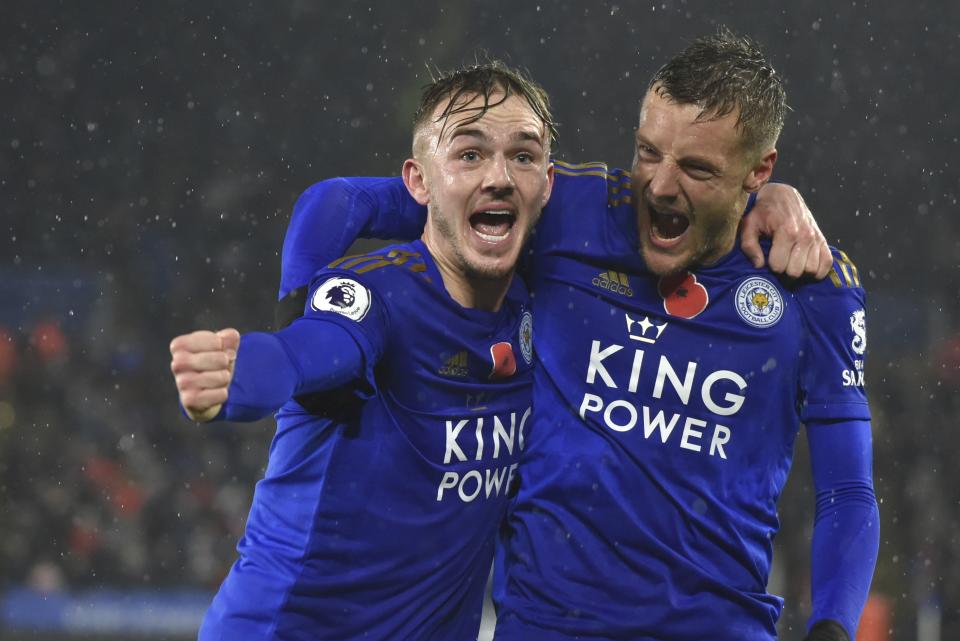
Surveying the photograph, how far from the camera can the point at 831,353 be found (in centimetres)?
229

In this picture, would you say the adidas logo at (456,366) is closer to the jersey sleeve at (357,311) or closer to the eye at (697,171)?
the jersey sleeve at (357,311)

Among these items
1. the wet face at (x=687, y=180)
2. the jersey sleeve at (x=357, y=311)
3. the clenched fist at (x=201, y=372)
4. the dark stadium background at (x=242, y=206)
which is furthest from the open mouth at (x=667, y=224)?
the dark stadium background at (x=242, y=206)

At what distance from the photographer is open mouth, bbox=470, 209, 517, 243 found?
2.23m

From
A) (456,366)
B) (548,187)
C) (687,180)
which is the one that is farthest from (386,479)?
(687,180)

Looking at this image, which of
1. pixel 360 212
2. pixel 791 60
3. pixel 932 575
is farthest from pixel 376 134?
pixel 360 212

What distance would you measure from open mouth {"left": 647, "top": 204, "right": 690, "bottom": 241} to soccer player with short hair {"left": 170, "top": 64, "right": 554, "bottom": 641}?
0.79ft

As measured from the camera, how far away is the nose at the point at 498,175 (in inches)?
87.6

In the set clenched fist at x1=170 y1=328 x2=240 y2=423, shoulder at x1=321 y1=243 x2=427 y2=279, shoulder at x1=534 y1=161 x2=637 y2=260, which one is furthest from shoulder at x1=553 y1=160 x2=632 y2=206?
clenched fist at x1=170 y1=328 x2=240 y2=423

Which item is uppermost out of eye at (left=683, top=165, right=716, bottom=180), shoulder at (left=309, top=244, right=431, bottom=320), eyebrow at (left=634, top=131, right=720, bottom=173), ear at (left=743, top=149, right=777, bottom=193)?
ear at (left=743, top=149, right=777, bottom=193)

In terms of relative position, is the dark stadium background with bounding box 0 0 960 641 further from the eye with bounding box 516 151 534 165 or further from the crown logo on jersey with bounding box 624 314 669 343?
the eye with bounding box 516 151 534 165

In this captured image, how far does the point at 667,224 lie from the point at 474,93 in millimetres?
486

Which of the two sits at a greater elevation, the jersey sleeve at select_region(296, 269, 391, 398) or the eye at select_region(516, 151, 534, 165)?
the eye at select_region(516, 151, 534, 165)

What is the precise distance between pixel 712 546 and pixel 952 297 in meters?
7.33

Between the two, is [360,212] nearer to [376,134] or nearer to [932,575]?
[932,575]
